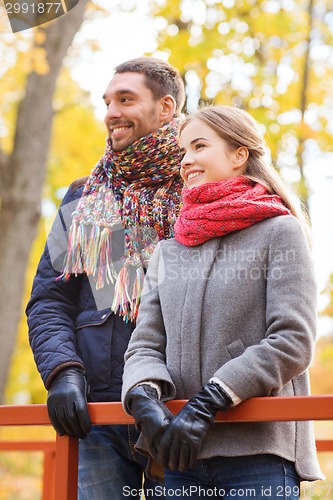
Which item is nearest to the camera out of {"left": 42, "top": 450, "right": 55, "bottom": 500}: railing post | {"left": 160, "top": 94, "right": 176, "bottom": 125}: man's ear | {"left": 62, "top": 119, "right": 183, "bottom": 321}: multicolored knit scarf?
{"left": 62, "top": 119, "right": 183, "bottom": 321}: multicolored knit scarf

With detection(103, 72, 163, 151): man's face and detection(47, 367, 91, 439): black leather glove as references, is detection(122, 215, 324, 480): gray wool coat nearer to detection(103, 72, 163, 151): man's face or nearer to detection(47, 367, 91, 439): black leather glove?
detection(47, 367, 91, 439): black leather glove

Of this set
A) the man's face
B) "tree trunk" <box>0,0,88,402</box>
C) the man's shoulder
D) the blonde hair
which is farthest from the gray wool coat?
"tree trunk" <box>0,0,88,402</box>

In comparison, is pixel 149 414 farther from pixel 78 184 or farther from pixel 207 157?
pixel 78 184

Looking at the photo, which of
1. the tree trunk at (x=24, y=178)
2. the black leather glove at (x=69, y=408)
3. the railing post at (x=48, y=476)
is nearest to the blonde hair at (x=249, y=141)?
the black leather glove at (x=69, y=408)

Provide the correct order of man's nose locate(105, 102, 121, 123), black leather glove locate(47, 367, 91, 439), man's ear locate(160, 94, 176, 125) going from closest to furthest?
black leather glove locate(47, 367, 91, 439)
man's nose locate(105, 102, 121, 123)
man's ear locate(160, 94, 176, 125)

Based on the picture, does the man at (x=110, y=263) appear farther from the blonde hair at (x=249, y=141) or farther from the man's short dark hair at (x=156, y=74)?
the blonde hair at (x=249, y=141)

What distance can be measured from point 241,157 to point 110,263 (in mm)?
676

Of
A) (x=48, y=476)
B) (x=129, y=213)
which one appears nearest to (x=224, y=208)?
(x=129, y=213)

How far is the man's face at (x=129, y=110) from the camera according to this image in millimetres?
2848

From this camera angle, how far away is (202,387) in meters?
2.08

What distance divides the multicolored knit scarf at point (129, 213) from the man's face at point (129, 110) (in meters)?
0.05

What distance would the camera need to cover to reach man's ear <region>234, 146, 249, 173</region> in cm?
241

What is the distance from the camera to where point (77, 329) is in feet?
8.87

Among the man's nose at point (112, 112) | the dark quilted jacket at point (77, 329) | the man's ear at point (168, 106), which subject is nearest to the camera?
the dark quilted jacket at point (77, 329)
